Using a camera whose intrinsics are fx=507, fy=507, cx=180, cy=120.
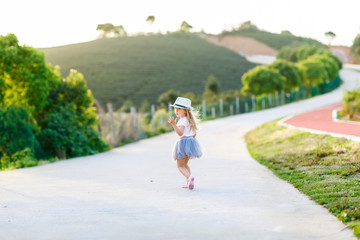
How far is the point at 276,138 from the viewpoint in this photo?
18.7 m

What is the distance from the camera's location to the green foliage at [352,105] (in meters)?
24.1

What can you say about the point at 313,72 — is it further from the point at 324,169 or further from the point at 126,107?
the point at 324,169

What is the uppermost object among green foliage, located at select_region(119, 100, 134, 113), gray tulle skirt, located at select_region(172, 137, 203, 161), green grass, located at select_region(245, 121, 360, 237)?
gray tulle skirt, located at select_region(172, 137, 203, 161)

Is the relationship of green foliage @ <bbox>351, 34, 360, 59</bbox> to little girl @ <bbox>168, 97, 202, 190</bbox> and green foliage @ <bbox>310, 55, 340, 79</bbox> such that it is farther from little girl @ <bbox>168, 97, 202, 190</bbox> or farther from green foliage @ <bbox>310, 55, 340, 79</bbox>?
little girl @ <bbox>168, 97, 202, 190</bbox>

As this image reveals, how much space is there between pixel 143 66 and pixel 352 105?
6975 centimetres

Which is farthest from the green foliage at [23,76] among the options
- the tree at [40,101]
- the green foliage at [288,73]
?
the green foliage at [288,73]

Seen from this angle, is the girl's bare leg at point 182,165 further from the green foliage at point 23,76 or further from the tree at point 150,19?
the tree at point 150,19

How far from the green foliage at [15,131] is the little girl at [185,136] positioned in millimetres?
7566

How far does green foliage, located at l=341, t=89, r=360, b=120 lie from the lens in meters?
24.1

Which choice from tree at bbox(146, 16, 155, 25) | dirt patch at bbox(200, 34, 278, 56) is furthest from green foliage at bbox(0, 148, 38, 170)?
tree at bbox(146, 16, 155, 25)

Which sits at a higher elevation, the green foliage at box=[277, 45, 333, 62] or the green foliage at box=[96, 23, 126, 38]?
the green foliage at box=[96, 23, 126, 38]

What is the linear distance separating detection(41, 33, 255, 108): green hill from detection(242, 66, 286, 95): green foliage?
17580 millimetres

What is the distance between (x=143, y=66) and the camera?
92.0 metres

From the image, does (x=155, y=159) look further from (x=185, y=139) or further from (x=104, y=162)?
(x=185, y=139)
